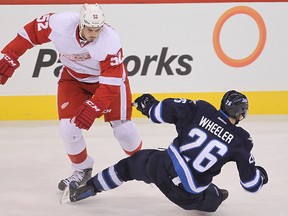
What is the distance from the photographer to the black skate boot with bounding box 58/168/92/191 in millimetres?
3707

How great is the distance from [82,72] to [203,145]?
89cm

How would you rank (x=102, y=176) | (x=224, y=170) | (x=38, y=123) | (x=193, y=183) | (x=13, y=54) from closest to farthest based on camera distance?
(x=193, y=183) → (x=102, y=176) → (x=13, y=54) → (x=224, y=170) → (x=38, y=123)

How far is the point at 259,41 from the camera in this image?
5797 mm

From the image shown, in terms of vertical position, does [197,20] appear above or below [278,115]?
above

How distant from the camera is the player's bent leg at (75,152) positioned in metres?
3.54

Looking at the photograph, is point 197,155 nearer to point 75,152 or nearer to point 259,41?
point 75,152

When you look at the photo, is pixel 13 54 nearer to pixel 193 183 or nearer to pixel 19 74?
pixel 193 183

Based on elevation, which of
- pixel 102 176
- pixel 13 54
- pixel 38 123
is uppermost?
pixel 13 54

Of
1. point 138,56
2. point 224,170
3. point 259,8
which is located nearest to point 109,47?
point 224,170

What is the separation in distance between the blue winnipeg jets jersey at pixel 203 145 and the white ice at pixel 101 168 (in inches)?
13.7

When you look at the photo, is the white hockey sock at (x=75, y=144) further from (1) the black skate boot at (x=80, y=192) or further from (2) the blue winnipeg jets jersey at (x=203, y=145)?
(2) the blue winnipeg jets jersey at (x=203, y=145)

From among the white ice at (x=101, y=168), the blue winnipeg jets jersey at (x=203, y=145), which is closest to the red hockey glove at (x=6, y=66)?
the white ice at (x=101, y=168)

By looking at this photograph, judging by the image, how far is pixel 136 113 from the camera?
5.79m

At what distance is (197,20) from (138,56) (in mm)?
571
